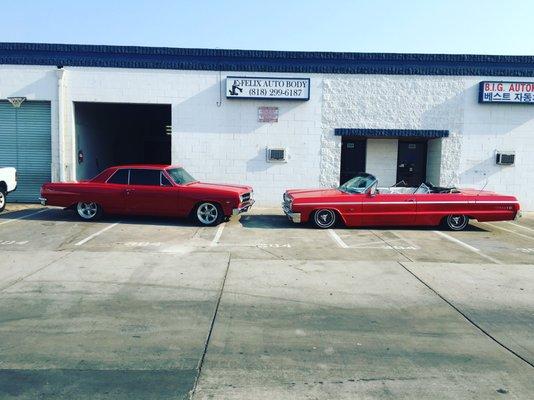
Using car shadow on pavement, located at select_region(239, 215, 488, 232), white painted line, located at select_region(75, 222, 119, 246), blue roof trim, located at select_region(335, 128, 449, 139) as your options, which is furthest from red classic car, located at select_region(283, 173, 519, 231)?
white painted line, located at select_region(75, 222, 119, 246)

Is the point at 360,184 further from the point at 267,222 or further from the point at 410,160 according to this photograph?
the point at 410,160

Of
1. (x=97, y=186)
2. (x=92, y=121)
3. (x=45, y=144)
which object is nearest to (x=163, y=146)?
(x=92, y=121)

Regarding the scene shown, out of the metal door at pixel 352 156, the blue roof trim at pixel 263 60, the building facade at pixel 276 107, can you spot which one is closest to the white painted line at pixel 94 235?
the building facade at pixel 276 107

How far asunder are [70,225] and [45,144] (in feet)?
16.1

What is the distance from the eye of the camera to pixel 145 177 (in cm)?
1112

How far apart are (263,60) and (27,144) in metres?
8.02

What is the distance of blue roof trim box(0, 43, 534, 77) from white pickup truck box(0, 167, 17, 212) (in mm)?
3668

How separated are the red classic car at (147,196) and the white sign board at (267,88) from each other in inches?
159

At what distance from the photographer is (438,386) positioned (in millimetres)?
3557

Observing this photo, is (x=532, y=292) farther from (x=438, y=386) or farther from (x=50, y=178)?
(x=50, y=178)

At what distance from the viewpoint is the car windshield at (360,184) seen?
1070 cm

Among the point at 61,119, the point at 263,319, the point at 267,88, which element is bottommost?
the point at 263,319

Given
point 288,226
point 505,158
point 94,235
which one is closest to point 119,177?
point 94,235

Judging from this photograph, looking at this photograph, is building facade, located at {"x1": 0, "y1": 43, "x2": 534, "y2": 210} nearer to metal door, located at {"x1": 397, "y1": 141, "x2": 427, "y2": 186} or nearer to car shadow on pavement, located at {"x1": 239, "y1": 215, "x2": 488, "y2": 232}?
metal door, located at {"x1": 397, "y1": 141, "x2": 427, "y2": 186}
